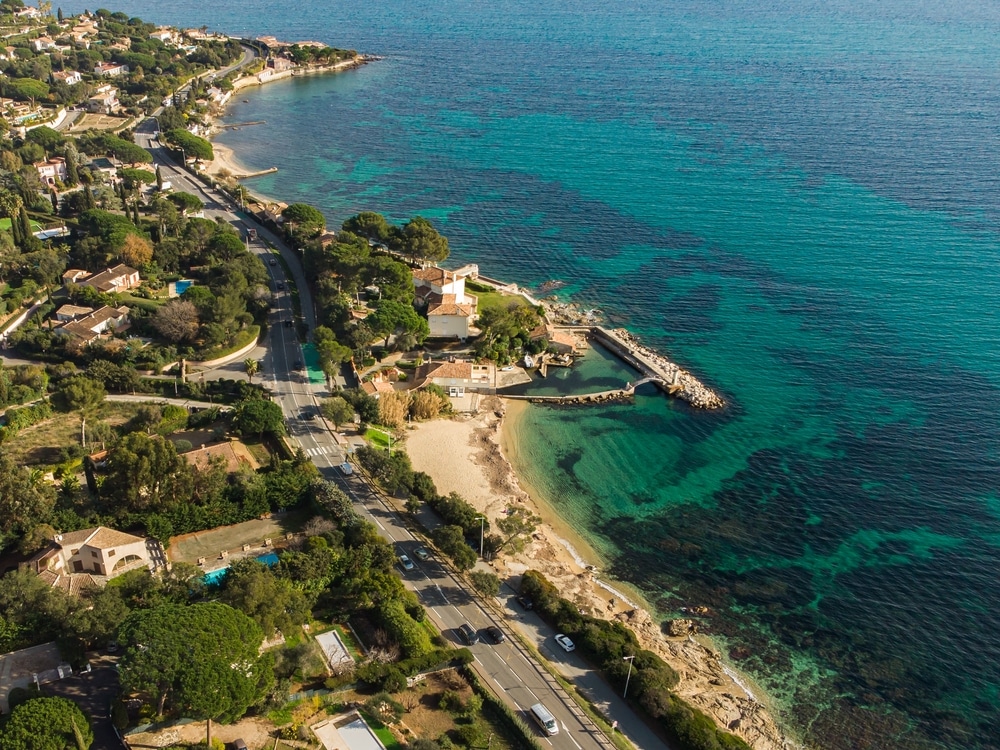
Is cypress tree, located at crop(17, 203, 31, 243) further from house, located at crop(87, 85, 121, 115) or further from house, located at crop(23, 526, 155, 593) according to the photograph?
house, located at crop(87, 85, 121, 115)

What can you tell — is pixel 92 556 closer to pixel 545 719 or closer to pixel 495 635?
pixel 495 635

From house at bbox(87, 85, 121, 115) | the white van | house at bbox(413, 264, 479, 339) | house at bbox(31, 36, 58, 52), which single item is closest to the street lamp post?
the white van

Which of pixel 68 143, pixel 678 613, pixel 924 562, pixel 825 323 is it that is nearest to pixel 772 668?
pixel 678 613

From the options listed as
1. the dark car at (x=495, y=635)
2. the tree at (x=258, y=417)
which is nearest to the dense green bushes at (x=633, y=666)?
the dark car at (x=495, y=635)

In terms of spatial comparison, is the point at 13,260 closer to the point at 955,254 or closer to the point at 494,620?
the point at 494,620

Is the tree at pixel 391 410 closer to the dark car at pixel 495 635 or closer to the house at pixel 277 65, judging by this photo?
the dark car at pixel 495 635
